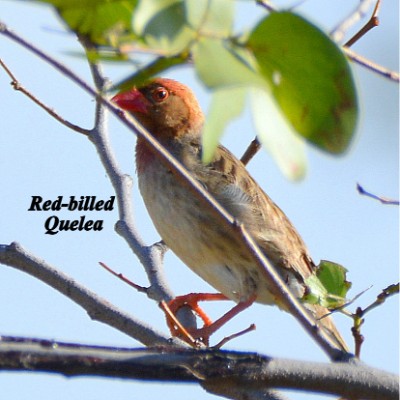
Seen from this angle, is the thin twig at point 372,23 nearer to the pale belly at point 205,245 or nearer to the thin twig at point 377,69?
the thin twig at point 377,69

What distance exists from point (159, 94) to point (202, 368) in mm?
4140

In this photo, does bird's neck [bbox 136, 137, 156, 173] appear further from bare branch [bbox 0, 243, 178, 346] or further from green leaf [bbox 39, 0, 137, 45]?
green leaf [bbox 39, 0, 137, 45]

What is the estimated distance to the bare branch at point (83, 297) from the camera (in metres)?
3.91

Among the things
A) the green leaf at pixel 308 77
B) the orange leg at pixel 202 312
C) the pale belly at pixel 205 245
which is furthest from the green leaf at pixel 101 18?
the pale belly at pixel 205 245

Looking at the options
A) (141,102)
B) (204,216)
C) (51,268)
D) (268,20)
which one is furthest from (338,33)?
(141,102)

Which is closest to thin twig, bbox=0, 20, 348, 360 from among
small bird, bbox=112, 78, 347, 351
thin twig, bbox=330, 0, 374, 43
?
thin twig, bbox=330, 0, 374, 43

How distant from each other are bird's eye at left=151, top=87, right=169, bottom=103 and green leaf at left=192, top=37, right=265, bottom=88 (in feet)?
16.2

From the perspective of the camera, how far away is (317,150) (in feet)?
3.39

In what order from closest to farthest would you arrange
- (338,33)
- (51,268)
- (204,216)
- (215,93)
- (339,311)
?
(215,93) → (339,311) → (338,33) → (51,268) → (204,216)

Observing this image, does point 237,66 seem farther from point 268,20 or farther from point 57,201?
point 57,201

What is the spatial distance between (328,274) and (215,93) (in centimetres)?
171

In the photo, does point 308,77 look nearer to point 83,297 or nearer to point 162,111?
point 83,297

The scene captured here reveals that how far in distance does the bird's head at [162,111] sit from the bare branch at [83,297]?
207 cm

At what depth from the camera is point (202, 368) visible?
2.05 metres
